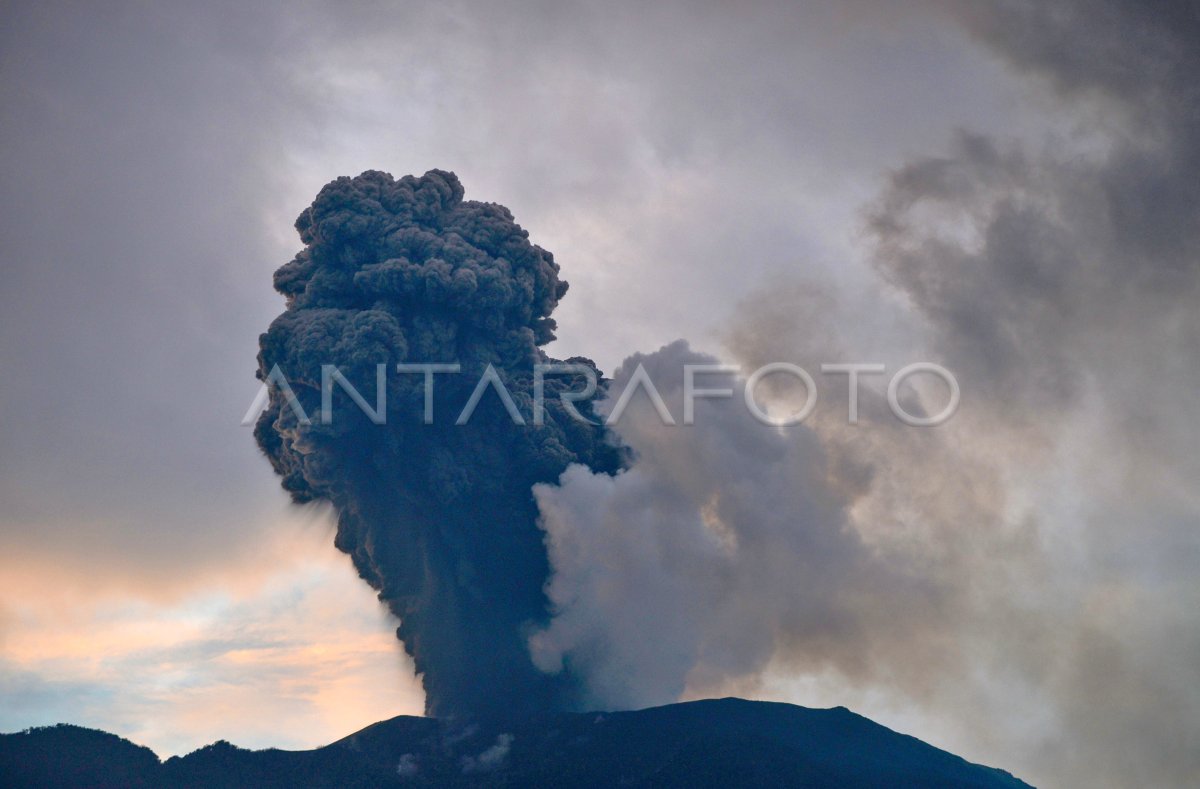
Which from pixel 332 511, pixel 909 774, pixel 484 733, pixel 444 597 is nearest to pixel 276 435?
pixel 332 511

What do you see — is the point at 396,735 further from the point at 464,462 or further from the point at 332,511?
the point at 464,462

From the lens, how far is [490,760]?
55906 millimetres

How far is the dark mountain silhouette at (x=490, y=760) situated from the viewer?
2197 inches

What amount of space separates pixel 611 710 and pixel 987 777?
1159 inches

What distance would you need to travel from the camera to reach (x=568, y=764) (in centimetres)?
5606

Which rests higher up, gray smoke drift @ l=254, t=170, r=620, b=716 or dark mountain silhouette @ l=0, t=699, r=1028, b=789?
gray smoke drift @ l=254, t=170, r=620, b=716

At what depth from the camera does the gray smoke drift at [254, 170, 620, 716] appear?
5034 centimetres

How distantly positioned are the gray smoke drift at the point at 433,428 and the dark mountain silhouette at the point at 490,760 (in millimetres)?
2302

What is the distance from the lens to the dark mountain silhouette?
5581 cm

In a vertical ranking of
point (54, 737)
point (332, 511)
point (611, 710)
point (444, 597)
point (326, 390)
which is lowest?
point (54, 737)

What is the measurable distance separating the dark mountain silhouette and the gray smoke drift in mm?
2302

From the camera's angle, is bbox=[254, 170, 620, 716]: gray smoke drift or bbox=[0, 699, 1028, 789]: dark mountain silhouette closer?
bbox=[254, 170, 620, 716]: gray smoke drift

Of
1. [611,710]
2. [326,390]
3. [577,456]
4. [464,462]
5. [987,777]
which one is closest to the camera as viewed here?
[326,390]

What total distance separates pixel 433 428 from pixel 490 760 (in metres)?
20.5
